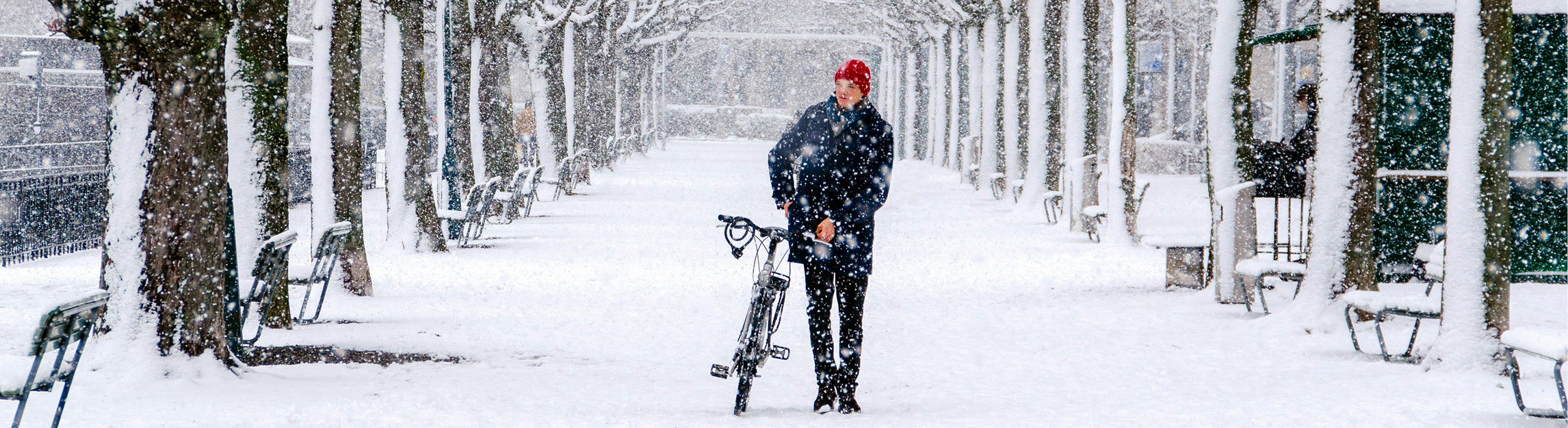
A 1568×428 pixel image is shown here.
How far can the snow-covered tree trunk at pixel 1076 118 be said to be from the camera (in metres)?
19.2

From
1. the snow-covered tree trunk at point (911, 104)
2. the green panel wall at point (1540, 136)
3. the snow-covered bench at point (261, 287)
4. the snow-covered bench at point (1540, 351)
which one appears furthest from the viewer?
the snow-covered tree trunk at point (911, 104)

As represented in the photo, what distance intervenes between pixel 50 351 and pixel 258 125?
11.6ft

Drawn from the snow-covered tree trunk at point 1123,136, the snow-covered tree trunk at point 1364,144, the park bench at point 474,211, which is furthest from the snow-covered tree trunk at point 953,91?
the snow-covered tree trunk at point 1364,144

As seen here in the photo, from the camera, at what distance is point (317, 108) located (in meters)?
12.6

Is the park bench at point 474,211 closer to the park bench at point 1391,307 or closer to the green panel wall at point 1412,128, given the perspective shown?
the green panel wall at point 1412,128

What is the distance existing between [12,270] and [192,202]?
7532 mm

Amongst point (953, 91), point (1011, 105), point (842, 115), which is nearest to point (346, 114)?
point (842, 115)

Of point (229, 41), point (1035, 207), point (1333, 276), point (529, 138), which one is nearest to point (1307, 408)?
point (1333, 276)

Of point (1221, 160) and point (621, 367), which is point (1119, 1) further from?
point (621, 367)

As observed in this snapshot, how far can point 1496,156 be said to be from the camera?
7.54m

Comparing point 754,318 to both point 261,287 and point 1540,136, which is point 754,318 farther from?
point 1540,136

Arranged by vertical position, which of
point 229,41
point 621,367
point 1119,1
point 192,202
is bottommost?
point 621,367

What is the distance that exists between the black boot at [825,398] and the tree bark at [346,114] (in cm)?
600

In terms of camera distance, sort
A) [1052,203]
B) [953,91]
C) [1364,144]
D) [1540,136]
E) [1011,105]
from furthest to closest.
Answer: [953,91], [1011,105], [1052,203], [1540,136], [1364,144]
